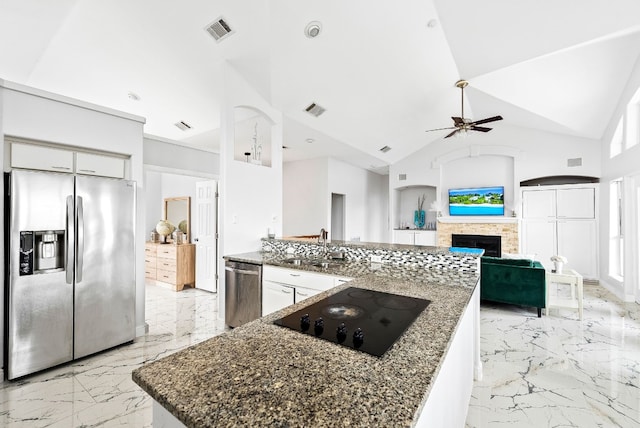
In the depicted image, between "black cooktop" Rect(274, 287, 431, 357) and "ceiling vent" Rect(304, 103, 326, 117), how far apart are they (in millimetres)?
3387

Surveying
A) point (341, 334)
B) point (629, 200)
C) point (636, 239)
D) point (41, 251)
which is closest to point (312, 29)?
point (341, 334)

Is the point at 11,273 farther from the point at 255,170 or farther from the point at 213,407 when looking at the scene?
the point at 213,407

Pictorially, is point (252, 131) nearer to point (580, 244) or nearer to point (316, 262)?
point (316, 262)

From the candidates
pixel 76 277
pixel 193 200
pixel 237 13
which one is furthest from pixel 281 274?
pixel 193 200

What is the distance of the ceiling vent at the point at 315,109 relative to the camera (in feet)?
14.6

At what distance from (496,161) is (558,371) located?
578 centimetres

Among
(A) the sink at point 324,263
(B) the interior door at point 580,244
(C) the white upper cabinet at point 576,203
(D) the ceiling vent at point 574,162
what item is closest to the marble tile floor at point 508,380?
(A) the sink at point 324,263

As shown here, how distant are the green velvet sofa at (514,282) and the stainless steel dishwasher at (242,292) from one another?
3210mm

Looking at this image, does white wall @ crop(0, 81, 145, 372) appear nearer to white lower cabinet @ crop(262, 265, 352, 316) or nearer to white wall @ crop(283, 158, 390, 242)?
white lower cabinet @ crop(262, 265, 352, 316)

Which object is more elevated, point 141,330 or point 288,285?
point 288,285

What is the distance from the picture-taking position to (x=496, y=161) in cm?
718

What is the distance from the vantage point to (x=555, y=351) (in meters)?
2.93

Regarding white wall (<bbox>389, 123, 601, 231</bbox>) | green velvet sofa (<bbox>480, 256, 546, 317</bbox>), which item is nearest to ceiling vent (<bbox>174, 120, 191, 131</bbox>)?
green velvet sofa (<bbox>480, 256, 546, 317</bbox>)

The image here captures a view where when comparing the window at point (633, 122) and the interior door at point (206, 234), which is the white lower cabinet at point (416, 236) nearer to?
the window at point (633, 122)
